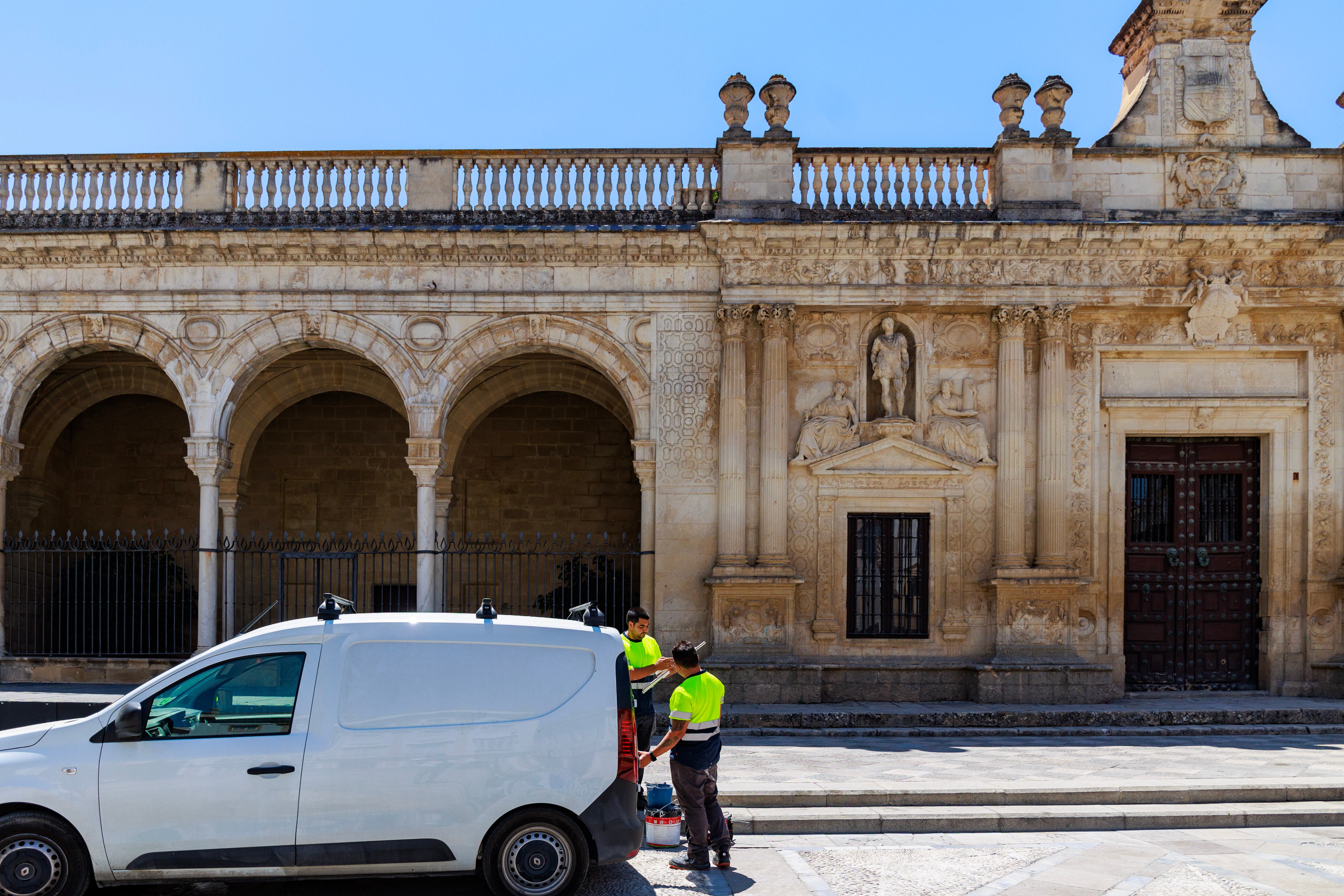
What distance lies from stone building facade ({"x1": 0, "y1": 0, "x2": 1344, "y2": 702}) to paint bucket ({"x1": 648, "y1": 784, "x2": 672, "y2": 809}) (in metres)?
6.89

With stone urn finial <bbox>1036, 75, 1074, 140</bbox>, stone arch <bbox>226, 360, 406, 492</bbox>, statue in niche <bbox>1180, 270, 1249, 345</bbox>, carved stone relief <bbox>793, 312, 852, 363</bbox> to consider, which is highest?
stone urn finial <bbox>1036, 75, 1074, 140</bbox>

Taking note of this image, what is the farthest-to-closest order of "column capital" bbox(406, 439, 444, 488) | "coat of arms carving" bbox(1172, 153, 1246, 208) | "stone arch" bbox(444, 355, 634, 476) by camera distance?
1. "stone arch" bbox(444, 355, 634, 476)
2. "column capital" bbox(406, 439, 444, 488)
3. "coat of arms carving" bbox(1172, 153, 1246, 208)

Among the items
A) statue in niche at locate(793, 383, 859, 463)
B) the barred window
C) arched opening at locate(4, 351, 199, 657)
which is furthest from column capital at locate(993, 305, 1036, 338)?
arched opening at locate(4, 351, 199, 657)

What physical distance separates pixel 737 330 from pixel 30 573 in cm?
1163

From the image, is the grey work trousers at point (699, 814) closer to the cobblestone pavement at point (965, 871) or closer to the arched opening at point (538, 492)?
the cobblestone pavement at point (965, 871)

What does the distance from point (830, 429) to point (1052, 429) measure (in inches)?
113

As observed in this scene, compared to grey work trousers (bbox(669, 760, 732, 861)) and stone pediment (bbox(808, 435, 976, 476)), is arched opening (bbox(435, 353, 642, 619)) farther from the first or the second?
grey work trousers (bbox(669, 760, 732, 861))

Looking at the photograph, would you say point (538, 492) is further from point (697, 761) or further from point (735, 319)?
point (697, 761)

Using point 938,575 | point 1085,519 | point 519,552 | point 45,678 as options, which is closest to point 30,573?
point 45,678

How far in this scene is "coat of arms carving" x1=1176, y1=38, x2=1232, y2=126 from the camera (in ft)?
49.5

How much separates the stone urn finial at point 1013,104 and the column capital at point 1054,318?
226 cm

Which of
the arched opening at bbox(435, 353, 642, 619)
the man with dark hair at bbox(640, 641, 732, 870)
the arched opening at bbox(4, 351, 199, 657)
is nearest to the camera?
the man with dark hair at bbox(640, 641, 732, 870)

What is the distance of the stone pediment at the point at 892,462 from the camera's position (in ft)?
48.6

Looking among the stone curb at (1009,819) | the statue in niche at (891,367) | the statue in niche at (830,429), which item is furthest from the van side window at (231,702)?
the statue in niche at (891,367)
